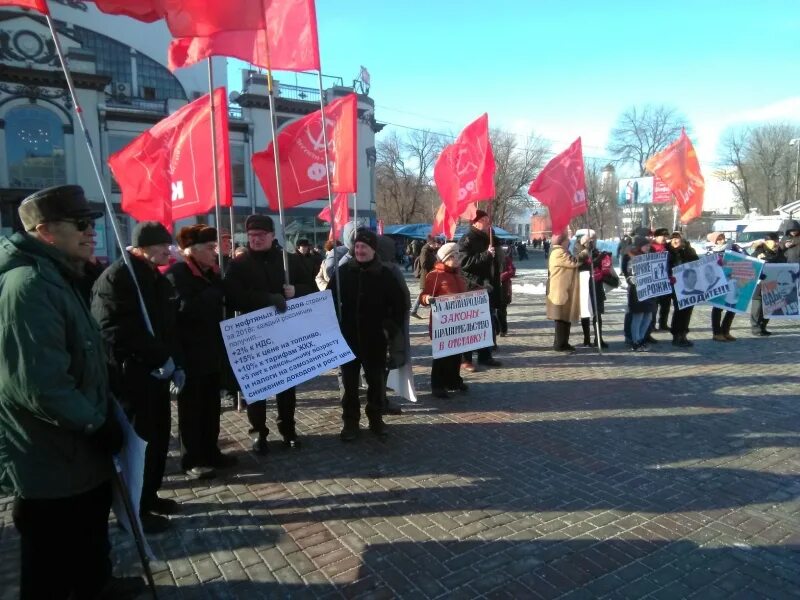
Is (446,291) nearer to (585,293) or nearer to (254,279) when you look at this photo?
(254,279)

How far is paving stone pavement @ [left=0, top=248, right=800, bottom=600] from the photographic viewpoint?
3098 mm

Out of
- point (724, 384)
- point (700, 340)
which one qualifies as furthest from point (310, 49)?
point (700, 340)

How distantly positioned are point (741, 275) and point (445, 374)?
6.85 meters

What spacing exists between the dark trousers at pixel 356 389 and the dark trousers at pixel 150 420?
172 cm

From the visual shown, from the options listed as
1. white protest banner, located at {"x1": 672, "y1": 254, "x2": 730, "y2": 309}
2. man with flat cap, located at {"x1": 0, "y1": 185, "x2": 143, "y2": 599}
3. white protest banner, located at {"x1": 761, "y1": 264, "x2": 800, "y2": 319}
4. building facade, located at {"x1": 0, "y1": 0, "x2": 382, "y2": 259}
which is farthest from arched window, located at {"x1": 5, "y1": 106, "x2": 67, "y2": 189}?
white protest banner, located at {"x1": 761, "y1": 264, "x2": 800, "y2": 319}

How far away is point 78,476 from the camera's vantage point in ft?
8.10

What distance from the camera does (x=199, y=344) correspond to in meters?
4.30

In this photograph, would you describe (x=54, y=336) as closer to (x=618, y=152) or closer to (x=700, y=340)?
(x=700, y=340)

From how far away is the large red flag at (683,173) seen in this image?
1042cm

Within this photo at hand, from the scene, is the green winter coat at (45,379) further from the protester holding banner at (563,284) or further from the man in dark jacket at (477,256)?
the protester holding banner at (563,284)

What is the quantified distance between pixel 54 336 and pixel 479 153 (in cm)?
732

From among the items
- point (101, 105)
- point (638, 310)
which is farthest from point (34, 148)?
point (638, 310)

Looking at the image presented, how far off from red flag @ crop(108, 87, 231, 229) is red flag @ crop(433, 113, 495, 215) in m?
3.87

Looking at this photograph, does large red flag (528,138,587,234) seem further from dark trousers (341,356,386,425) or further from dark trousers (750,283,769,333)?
dark trousers (341,356,386,425)
